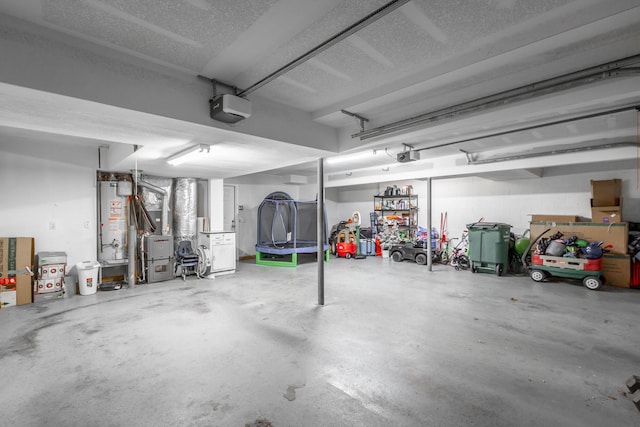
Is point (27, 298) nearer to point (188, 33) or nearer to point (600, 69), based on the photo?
point (188, 33)

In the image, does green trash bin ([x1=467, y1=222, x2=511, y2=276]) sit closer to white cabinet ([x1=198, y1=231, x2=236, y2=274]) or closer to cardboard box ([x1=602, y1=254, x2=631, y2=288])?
cardboard box ([x1=602, y1=254, x2=631, y2=288])

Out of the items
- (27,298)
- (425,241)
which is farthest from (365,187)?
(27,298)

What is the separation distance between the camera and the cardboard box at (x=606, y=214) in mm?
5719

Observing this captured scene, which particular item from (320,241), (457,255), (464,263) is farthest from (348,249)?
(320,241)

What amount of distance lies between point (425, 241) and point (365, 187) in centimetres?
307

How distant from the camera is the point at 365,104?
3074 mm

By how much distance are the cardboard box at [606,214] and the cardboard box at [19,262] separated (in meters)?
10.2

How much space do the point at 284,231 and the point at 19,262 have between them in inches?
225

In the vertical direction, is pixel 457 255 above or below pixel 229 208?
below

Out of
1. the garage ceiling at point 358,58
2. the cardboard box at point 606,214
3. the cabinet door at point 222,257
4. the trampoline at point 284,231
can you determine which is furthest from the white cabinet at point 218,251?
the cardboard box at point 606,214

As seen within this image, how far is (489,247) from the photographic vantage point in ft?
21.1

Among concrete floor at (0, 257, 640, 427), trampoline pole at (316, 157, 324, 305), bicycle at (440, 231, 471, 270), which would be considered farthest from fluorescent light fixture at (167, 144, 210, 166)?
bicycle at (440, 231, 471, 270)

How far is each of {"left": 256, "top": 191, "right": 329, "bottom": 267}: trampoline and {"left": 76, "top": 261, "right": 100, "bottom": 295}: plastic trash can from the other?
3.52 meters

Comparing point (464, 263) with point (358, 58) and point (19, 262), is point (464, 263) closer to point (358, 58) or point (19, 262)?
point (358, 58)
